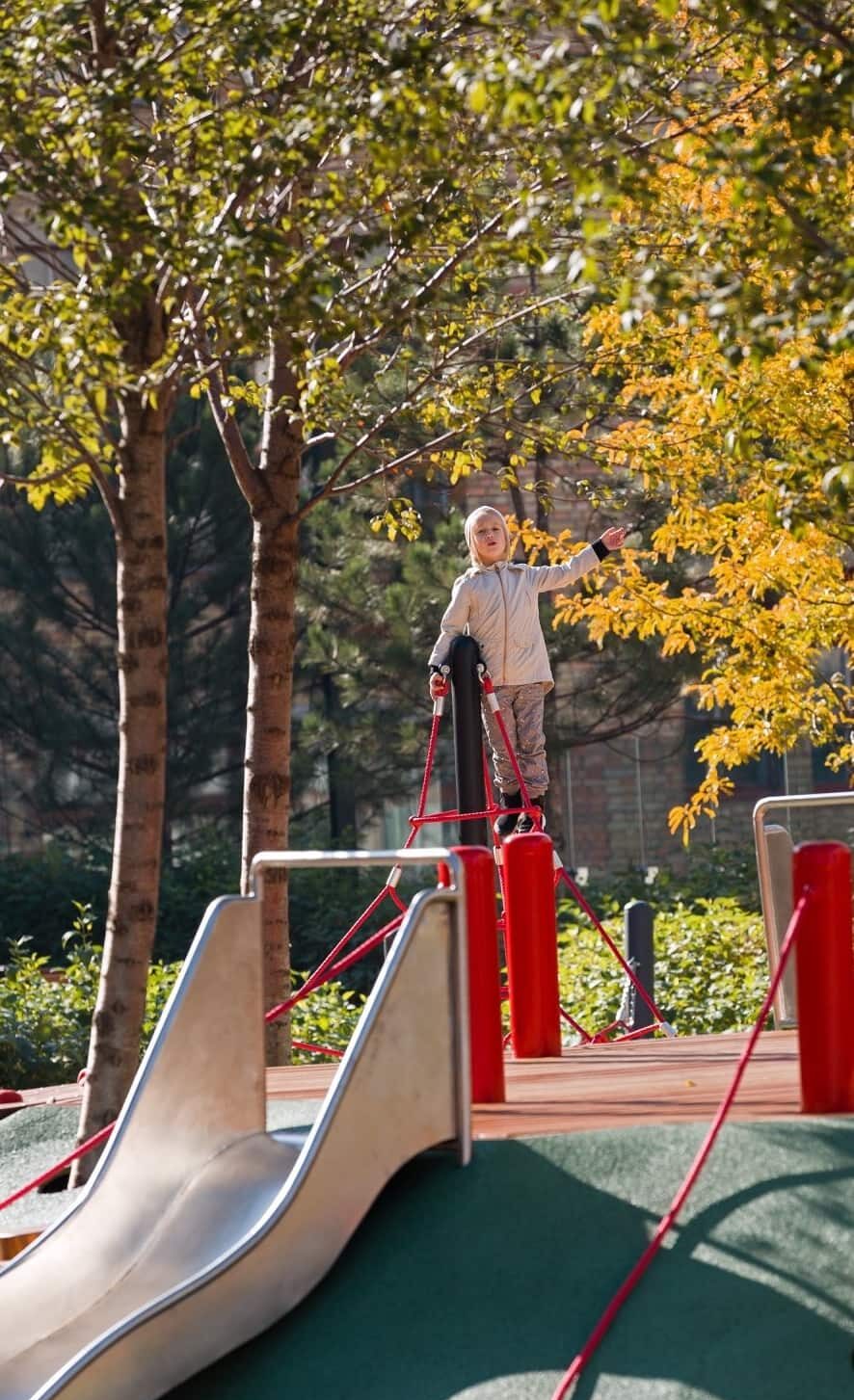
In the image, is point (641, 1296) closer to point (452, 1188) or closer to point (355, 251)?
point (452, 1188)

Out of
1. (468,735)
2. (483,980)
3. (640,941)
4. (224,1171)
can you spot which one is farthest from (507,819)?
(224,1171)

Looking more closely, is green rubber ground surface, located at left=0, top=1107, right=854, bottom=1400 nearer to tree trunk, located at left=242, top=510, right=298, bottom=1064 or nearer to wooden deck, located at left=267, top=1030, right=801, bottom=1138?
wooden deck, located at left=267, top=1030, right=801, bottom=1138

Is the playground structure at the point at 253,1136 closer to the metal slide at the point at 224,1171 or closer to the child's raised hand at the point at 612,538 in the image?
the metal slide at the point at 224,1171

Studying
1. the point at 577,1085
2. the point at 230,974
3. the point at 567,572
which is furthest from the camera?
the point at 567,572

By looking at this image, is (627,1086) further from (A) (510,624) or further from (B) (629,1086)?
(A) (510,624)

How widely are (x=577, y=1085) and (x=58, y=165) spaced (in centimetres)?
354

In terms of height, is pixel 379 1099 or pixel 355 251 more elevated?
pixel 355 251

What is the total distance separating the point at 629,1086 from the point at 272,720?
4.07 metres

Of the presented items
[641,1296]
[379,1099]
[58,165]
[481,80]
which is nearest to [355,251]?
[58,165]

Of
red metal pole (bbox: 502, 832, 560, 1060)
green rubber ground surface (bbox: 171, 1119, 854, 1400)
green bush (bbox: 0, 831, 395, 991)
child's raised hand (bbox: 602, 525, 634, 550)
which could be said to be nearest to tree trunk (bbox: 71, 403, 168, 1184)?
red metal pole (bbox: 502, 832, 560, 1060)

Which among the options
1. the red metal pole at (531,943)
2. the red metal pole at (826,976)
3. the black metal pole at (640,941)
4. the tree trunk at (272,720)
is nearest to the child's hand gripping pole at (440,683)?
the tree trunk at (272,720)

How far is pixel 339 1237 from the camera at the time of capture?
534 centimetres

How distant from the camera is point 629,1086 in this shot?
6.57 metres

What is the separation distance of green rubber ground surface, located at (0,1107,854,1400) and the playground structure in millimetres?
108
